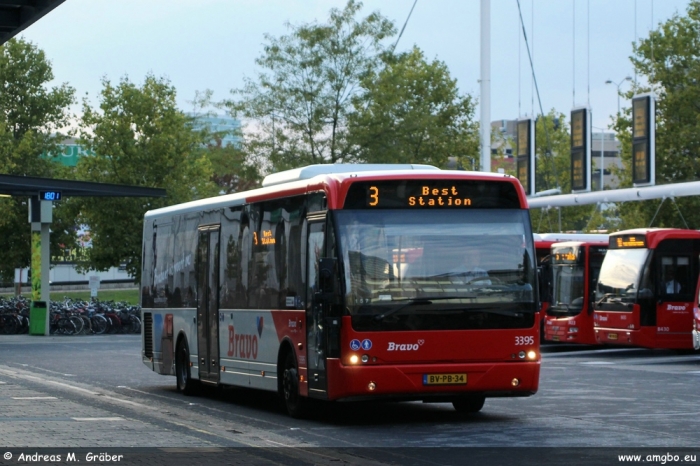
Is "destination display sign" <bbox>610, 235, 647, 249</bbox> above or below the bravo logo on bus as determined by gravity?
above

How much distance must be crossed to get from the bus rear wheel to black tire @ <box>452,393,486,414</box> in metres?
1.89

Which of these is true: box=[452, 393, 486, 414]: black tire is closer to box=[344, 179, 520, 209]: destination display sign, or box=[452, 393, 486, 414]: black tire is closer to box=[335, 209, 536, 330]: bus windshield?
box=[335, 209, 536, 330]: bus windshield

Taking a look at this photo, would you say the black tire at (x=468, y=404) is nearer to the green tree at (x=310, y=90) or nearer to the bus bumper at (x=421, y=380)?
the bus bumper at (x=421, y=380)

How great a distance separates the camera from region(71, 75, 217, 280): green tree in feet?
177

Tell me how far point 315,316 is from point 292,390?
1291 mm

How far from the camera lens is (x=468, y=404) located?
1642 centimetres

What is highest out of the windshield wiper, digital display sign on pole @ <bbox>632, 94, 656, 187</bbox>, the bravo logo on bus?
digital display sign on pole @ <bbox>632, 94, 656, 187</bbox>

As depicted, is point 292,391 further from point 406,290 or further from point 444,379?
point 406,290

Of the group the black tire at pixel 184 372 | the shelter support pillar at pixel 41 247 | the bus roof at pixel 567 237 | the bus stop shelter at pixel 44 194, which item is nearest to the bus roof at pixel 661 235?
the bus roof at pixel 567 237

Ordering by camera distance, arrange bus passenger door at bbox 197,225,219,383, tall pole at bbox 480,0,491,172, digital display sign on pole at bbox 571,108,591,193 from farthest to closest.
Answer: tall pole at bbox 480,0,491,172 → digital display sign on pole at bbox 571,108,591,193 → bus passenger door at bbox 197,225,219,383

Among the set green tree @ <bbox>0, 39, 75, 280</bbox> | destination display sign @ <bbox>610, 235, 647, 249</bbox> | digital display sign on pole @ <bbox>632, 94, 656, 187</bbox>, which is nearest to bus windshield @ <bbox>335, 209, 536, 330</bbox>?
destination display sign @ <bbox>610, 235, 647, 249</bbox>

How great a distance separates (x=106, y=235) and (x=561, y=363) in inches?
1136

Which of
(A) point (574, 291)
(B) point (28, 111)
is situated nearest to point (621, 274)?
(A) point (574, 291)

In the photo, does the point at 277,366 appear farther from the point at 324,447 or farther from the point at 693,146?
the point at 693,146
